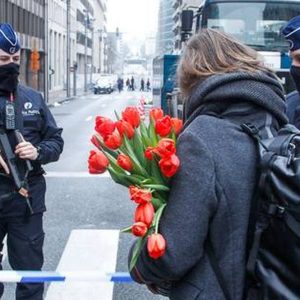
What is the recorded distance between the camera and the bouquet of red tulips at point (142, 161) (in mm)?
2107

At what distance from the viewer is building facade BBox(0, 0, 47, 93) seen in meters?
44.2

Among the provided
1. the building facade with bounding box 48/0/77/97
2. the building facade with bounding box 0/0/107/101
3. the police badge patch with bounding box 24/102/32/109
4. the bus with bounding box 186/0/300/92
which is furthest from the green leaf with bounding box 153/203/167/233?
the building facade with bounding box 48/0/77/97

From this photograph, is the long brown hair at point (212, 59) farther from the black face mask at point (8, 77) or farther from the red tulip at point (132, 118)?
the black face mask at point (8, 77)

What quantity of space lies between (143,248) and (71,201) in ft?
23.6

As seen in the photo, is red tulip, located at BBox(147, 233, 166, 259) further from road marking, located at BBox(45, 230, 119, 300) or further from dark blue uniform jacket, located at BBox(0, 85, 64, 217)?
road marking, located at BBox(45, 230, 119, 300)

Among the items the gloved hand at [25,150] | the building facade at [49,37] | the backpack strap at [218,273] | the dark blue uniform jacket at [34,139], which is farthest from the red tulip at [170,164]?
the building facade at [49,37]

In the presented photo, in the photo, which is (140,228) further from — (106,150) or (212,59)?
(212,59)

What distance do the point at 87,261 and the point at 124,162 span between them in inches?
162

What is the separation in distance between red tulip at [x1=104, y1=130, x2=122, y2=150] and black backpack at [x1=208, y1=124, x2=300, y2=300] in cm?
47

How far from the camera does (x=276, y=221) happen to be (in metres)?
1.97

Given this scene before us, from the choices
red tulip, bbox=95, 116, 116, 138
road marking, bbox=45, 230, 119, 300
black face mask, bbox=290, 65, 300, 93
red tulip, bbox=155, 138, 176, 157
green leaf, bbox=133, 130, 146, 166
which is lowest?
road marking, bbox=45, 230, 119, 300

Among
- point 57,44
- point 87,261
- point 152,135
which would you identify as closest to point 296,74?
point 152,135

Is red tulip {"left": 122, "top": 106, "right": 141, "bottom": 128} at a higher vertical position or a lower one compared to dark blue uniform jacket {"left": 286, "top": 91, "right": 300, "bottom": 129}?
higher

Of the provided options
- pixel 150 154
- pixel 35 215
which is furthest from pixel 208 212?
pixel 35 215
